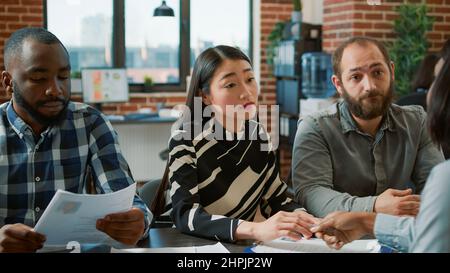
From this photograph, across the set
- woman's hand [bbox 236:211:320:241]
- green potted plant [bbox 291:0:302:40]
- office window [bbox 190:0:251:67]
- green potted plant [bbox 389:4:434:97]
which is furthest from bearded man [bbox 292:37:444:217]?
office window [bbox 190:0:251:67]

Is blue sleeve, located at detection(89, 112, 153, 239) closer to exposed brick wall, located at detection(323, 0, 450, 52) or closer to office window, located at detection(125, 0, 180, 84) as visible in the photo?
exposed brick wall, located at detection(323, 0, 450, 52)

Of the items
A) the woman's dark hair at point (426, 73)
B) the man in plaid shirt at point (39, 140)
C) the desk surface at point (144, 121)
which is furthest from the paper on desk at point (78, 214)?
the desk surface at point (144, 121)

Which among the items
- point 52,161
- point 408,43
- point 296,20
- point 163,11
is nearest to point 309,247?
point 52,161

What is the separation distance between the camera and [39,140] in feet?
5.58

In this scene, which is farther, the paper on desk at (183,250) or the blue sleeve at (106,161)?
the blue sleeve at (106,161)

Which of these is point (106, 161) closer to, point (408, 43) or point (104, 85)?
point (408, 43)

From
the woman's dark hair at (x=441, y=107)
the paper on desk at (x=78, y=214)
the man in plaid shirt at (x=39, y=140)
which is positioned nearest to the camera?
the woman's dark hair at (x=441, y=107)

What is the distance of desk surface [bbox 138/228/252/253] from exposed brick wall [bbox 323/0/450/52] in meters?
3.47

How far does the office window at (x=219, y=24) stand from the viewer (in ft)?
20.1

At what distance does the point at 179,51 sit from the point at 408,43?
2.48 metres

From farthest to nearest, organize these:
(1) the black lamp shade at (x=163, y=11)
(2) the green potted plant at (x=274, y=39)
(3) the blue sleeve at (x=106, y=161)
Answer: (2) the green potted plant at (x=274, y=39) < (1) the black lamp shade at (x=163, y=11) < (3) the blue sleeve at (x=106, y=161)

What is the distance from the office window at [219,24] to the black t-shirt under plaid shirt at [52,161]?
14.5ft

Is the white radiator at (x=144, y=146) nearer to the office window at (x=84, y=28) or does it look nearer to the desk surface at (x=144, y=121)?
the desk surface at (x=144, y=121)
